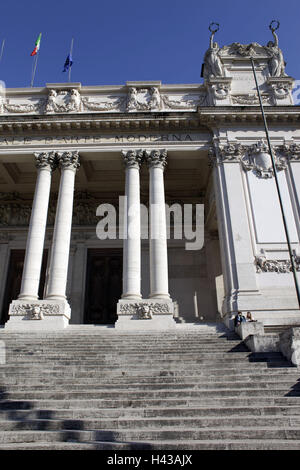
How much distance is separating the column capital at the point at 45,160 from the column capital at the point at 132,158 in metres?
3.94

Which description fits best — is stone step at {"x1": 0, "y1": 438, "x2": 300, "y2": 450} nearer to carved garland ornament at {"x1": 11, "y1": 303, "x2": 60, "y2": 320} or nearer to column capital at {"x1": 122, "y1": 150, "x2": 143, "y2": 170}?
carved garland ornament at {"x1": 11, "y1": 303, "x2": 60, "y2": 320}

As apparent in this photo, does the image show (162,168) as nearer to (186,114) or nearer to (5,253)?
(186,114)

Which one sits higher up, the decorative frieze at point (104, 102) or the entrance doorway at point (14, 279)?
the decorative frieze at point (104, 102)

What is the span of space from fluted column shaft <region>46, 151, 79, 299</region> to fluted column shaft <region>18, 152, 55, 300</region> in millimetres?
618

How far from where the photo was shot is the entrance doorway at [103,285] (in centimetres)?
2050

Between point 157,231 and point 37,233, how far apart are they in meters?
6.00

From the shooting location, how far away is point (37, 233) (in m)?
16.5

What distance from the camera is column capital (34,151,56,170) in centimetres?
1795

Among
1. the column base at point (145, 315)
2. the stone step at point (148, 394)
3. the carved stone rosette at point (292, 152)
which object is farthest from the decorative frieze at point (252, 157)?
the stone step at point (148, 394)

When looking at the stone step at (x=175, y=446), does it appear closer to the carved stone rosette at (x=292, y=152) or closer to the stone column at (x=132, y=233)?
the stone column at (x=132, y=233)


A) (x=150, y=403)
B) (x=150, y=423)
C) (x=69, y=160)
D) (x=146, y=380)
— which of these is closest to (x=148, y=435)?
(x=150, y=423)

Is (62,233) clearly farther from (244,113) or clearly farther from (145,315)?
(244,113)

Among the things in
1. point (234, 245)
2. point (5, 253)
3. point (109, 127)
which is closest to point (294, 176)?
point (234, 245)

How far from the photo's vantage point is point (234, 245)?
1586cm
